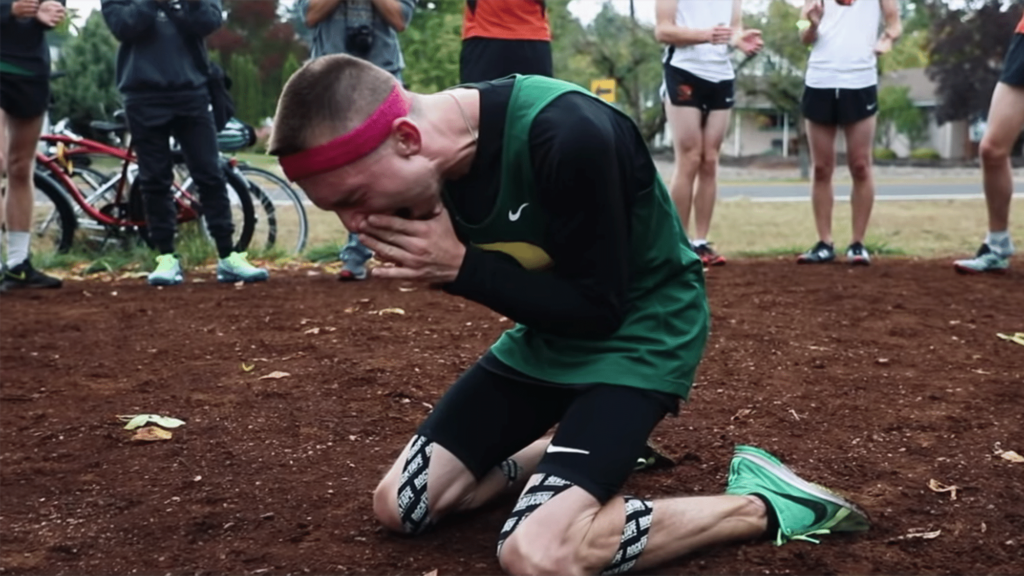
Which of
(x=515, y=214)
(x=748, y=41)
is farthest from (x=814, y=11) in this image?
(x=515, y=214)

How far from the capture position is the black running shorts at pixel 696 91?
6.04 metres

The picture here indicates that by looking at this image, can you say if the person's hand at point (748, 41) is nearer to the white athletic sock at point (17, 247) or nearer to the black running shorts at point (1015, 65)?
the black running shorts at point (1015, 65)

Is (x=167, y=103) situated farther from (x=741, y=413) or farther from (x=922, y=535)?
(x=922, y=535)

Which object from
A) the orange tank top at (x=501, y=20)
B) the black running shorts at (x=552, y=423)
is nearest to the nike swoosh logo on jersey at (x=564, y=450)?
the black running shorts at (x=552, y=423)

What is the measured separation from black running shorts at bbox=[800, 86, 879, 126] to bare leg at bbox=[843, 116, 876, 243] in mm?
56

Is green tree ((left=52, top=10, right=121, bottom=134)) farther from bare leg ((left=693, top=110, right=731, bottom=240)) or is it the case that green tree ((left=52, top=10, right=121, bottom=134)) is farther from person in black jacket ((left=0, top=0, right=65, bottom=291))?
bare leg ((left=693, top=110, right=731, bottom=240))

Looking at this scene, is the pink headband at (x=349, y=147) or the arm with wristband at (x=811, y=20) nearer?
the pink headband at (x=349, y=147)

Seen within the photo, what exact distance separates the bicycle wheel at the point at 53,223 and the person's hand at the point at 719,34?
168 inches

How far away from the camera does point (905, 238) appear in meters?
9.62

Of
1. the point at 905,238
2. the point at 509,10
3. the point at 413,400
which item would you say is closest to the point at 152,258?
the point at 509,10

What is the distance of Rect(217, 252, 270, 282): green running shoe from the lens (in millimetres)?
6152

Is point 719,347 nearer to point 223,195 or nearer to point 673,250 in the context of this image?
point 673,250

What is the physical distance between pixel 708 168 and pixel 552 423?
378cm

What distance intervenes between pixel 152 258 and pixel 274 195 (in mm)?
1183
